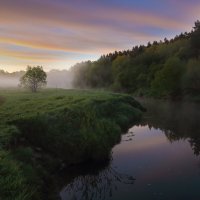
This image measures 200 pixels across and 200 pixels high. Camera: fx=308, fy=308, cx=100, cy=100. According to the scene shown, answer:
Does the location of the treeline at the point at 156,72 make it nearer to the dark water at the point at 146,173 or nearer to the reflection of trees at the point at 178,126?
the reflection of trees at the point at 178,126

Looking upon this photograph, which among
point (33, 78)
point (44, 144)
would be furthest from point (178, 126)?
point (33, 78)

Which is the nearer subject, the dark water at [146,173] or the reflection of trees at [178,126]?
the dark water at [146,173]

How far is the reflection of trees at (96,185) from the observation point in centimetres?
1881

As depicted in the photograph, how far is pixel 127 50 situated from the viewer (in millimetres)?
191500

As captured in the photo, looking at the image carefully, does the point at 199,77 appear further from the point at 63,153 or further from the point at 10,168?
the point at 10,168

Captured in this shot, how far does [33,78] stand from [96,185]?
5857 centimetres

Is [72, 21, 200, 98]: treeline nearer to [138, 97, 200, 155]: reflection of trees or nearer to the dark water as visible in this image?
[138, 97, 200, 155]: reflection of trees

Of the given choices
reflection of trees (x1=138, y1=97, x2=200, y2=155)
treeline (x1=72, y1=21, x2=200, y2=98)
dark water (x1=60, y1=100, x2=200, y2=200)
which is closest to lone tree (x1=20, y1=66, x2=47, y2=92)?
reflection of trees (x1=138, y1=97, x2=200, y2=155)

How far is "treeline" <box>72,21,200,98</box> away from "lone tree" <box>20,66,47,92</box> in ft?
118

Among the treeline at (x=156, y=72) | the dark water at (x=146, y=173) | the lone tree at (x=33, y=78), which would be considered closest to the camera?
the dark water at (x=146, y=173)

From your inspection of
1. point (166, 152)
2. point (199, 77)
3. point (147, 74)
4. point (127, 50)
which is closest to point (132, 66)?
point (147, 74)

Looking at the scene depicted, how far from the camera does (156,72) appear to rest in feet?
334

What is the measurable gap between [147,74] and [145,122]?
71005 millimetres

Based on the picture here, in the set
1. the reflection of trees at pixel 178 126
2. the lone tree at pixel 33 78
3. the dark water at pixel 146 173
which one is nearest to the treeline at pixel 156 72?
the reflection of trees at pixel 178 126
